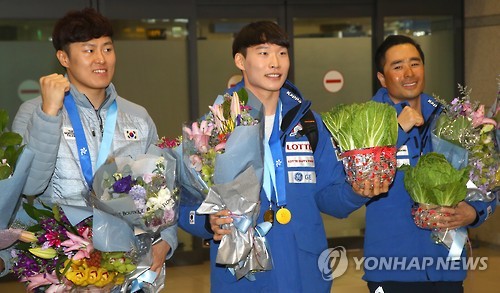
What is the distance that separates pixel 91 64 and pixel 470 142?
1.77 metres

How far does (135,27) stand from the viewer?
29.4 ft

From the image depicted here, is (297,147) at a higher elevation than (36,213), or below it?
higher

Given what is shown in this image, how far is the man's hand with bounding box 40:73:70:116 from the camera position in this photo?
3.44 m

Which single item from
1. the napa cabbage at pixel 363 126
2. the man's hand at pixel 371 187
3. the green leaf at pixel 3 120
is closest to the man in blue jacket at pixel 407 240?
the napa cabbage at pixel 363 126

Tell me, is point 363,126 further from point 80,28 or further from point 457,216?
point 80,28

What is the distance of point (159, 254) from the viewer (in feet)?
11.7

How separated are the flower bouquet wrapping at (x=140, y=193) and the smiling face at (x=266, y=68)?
0.58 metres

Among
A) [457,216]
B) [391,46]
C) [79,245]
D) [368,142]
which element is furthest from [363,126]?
[79,245]

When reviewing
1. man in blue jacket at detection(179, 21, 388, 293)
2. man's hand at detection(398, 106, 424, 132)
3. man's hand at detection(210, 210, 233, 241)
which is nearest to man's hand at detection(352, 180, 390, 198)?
man in blue jacket at detection(179, 21, 388, 293)

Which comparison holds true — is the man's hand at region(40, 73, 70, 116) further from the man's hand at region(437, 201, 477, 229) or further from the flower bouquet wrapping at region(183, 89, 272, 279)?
the man's hand at region(437, 201, 477, 229)

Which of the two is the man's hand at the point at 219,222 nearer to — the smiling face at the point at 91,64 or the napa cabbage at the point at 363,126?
the napa cabbage at the point at 363,126

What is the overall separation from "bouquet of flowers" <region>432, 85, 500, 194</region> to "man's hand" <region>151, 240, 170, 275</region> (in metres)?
1.38

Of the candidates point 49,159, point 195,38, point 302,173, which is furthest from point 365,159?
point 195,38

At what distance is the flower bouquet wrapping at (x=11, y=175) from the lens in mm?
3283
